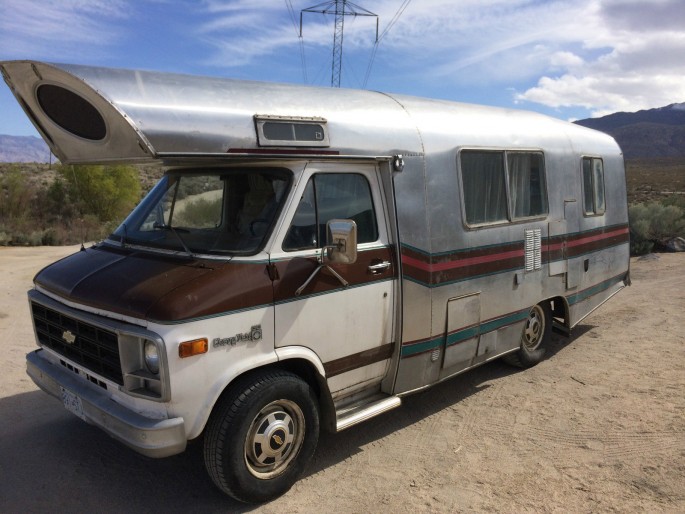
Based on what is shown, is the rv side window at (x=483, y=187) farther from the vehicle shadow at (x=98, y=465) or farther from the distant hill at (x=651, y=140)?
the distant hill at (x=651, y=140)

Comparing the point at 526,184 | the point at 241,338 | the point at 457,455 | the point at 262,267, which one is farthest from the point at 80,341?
the point at 526,184

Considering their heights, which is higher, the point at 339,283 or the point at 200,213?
the point at 200,213

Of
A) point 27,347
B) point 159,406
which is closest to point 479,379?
point 159,406

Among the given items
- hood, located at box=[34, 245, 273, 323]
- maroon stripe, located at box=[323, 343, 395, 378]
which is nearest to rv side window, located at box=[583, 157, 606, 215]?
maroon stripe, located at box=[323, 343, 395, 378]

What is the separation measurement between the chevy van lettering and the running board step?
0.98 metres

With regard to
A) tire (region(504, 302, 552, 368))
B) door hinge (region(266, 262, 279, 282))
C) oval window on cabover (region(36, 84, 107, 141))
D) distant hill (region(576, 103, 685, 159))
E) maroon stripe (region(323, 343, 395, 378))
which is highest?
distant hill (region(576, 103, 685, 159))

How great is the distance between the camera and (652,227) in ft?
46.3

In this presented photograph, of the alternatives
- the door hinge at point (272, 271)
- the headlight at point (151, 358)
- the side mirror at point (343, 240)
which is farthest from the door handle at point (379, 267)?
Result: the headlight at point (151, 358)

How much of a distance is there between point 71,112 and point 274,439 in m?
2.45

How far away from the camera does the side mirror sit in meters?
3.62

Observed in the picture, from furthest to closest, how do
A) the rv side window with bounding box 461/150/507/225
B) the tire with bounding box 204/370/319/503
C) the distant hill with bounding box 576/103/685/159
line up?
the distant hill with bounding box 576/103/685/159 < the rv side window with bounding box 461/150/507/225 < the tire with bounding box 204/370/319/503

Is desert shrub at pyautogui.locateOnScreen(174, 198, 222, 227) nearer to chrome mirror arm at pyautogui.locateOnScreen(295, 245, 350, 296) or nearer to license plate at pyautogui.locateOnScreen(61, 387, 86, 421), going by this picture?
chrome mirror arm at pyautogui.locateOnScreen(295, 245, 350, 296)

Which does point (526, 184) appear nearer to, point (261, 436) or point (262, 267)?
point (262, 267)

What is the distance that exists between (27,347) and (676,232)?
1407cm
